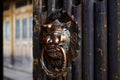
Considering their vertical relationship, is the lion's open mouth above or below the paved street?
above

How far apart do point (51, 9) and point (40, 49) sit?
0.20m

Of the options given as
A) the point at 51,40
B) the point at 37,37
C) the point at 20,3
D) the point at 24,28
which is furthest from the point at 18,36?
the point at 51,40

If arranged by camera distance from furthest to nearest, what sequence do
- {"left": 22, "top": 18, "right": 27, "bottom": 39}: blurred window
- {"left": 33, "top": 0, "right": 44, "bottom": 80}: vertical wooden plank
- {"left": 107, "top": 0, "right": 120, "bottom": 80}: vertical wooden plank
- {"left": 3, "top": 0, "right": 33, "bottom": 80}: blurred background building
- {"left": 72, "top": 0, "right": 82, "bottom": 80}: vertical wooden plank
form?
1. {"left": 22, "top": 18, "right": 27, "bottom": 39}: blurred window
2. {"left": 3, "top": 0, "right": 33, "bottom": 80}: blurred background building
3. {"left": 33, "top": 0, "right": 44, "bottom": 80}: vertical wooden plank
4. {"left": 72, "top": 0, "right": 82, "bottom": 80}: vertical wooden plank
5. {"left": 107, "top": 0, "right": 120, "bottom": 80}: vertical wooden plank

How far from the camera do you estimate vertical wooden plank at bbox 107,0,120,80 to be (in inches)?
40.4

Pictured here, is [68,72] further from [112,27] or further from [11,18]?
[11,18]

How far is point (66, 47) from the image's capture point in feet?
3.78

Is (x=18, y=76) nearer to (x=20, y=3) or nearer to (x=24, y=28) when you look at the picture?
(x=24, y=28)

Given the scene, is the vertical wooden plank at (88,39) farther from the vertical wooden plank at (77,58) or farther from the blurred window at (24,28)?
the blurred window at (24,28)

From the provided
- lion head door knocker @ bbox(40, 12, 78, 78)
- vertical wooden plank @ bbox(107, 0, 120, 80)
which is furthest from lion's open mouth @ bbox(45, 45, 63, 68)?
vertical wooden plank @ bbox(107, 0, 120, 80)

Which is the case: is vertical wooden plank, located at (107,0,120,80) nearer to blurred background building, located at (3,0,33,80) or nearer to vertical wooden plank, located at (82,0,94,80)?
vertical wooden plank, located at (82,0,94,80)

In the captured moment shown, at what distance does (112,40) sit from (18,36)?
9856mm

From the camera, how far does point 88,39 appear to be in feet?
3.63

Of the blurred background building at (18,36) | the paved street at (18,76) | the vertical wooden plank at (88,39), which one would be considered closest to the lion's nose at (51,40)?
the vertical wooden plank at (88,39)

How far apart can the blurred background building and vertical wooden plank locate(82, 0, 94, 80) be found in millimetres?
8017
